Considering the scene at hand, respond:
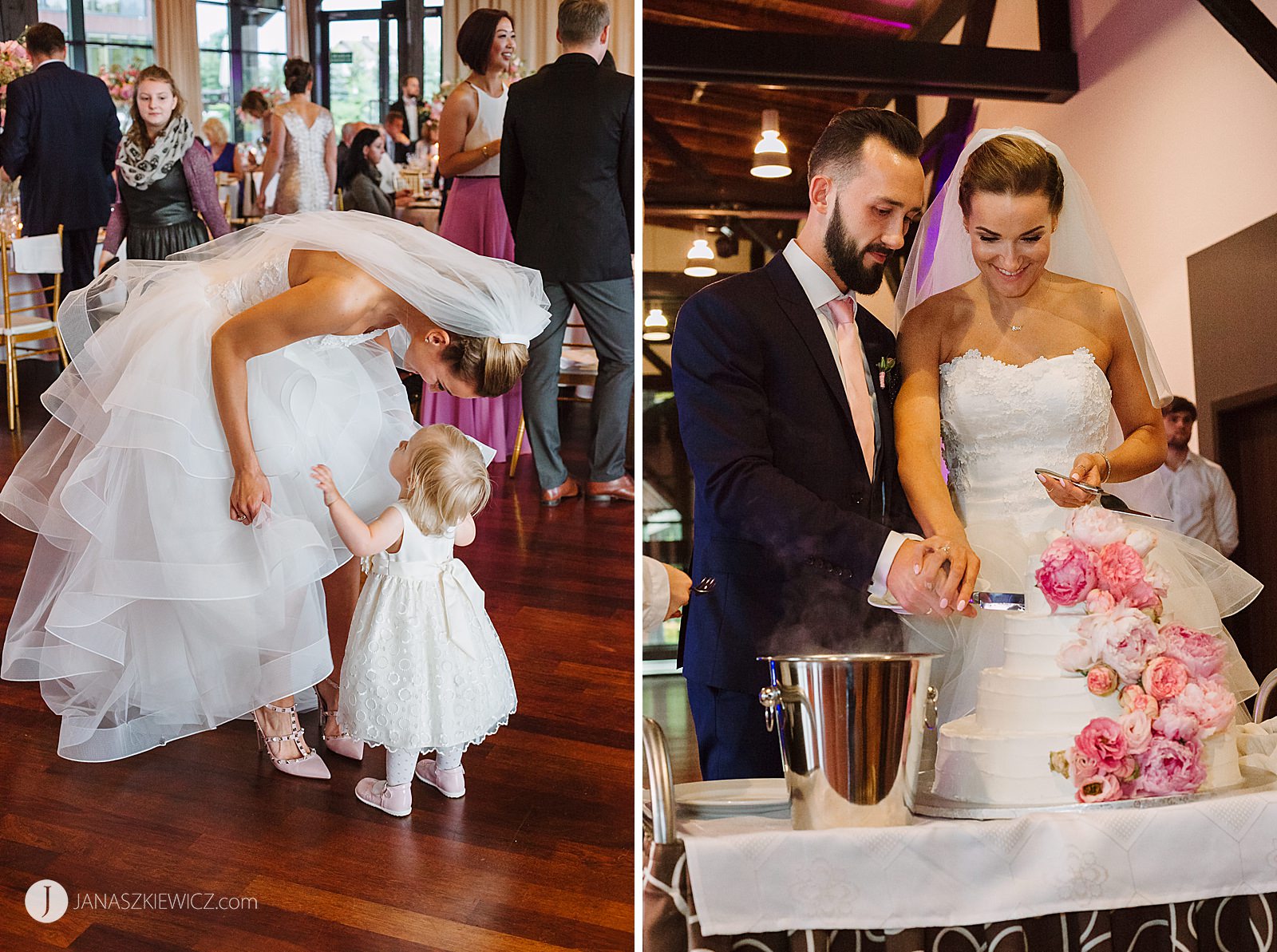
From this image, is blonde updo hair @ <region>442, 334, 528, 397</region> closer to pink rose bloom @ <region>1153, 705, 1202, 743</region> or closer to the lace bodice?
the lace bodice

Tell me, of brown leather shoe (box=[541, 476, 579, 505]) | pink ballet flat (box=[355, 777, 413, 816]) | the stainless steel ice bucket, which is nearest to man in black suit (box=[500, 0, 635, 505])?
brown leather shoe (box=[541, 476, 579, 505])

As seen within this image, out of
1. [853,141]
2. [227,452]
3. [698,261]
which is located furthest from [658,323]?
[227,452]

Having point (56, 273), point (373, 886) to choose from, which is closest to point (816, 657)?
point (373, 886)

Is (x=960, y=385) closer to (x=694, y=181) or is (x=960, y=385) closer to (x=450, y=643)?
(x=694, y=181)

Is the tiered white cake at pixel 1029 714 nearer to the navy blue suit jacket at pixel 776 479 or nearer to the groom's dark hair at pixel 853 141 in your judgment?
the navy blue suit jacket at pixel 776 479

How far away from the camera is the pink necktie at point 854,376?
1215mm

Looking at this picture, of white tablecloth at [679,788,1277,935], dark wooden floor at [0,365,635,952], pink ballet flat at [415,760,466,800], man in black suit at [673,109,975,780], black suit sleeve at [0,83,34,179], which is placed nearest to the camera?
white tablecloth at [679,788,1277,935]

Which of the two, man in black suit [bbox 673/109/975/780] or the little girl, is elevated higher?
man in black suit [bbox 673/109/975/780]

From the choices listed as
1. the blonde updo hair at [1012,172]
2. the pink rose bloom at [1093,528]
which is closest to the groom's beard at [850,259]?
the blonde updo hair at [1012,172]

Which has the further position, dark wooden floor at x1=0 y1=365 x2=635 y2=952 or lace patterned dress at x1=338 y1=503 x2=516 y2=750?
lace patterned dress at x1=338 y1=503 x2=516 y2=750

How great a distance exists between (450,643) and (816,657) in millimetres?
775

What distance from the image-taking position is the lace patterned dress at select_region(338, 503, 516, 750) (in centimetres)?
173

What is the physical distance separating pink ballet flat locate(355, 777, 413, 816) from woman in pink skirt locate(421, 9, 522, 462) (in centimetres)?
59

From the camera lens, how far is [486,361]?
5.45ft
